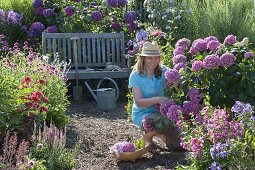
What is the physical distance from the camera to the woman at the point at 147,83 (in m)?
5.83

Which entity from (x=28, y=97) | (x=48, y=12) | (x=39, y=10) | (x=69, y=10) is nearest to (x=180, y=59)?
(x=28, y=97)

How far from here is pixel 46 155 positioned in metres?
4.90

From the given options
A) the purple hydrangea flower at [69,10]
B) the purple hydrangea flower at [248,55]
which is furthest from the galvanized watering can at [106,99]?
the purple hydrangea flower at [248,55]

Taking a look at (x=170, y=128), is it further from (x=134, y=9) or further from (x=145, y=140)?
(x=134, y=9)

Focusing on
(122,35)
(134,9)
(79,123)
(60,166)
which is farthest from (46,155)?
(134,9)

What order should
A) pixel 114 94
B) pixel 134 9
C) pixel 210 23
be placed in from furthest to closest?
pixel 134 9
pixel 210 23
pixel 114 94

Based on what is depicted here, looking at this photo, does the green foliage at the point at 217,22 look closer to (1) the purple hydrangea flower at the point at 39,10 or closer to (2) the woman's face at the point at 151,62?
(1) the purple hydrangea flower at the point at 39,10

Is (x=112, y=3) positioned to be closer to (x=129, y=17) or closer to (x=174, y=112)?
(x=129, y=17)

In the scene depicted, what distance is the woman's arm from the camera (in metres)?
5.67

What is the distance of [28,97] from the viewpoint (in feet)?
18.4

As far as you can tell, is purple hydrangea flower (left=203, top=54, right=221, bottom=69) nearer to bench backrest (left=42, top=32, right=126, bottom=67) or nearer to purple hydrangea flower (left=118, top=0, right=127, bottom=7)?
bench backrest (left=42, top=32, right=126, bottom=67)

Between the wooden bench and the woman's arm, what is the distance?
11.1 feet

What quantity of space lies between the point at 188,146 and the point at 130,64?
174 inches

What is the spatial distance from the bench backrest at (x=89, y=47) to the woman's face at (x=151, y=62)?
3513 millimetres
